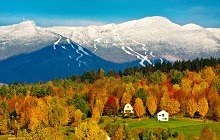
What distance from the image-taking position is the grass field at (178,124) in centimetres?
9646

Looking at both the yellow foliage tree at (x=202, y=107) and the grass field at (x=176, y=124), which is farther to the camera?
the yellow foliage tree at (x=202, y=107)

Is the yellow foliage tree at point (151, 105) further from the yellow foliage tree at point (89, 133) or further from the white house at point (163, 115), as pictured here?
the yellow foliage tree at point (89, 133)

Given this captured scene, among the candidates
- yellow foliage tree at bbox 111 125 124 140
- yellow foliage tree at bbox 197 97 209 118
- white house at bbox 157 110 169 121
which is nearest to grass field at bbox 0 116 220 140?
white house at bbox 157 110 169 121

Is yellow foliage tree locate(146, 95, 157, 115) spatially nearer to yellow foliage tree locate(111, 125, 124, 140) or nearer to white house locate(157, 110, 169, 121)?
white house locate(157, 110, 169, 121)

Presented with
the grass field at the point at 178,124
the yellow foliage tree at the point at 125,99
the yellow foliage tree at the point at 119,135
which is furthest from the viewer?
the yellow foliage tree at the point at 125,99

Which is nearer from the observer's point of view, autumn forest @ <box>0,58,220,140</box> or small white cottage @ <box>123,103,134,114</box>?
autumn forest @ <box>0,58,220,140</box>

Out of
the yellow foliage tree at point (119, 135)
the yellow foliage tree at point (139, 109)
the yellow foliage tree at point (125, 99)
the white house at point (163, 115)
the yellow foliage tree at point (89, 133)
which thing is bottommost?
the yellow foliage tree at point (119, 135)

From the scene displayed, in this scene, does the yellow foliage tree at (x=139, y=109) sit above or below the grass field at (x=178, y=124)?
above

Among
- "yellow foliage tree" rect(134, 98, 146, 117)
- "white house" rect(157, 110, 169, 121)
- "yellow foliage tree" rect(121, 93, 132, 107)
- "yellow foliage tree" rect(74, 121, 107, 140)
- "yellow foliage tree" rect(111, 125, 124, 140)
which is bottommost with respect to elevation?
"yellow foliage tree" rect(111, 125, 124, 140)

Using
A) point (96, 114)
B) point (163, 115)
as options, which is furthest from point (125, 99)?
point (96, 114)

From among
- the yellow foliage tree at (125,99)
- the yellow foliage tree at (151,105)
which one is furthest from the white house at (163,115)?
the yellow foliage tree at (125,99)

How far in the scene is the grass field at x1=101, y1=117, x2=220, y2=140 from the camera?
96456 mm

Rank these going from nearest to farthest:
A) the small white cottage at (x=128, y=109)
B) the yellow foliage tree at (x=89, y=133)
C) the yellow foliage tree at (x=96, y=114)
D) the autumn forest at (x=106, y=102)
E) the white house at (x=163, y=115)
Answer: the yellow foliage tree at (x=89, y=133) < the autumn forest at (x=106, y=102) < the yellow foliage tree at (x=96, y=114) < the white house at (x=163, y=115) < the small white cottage at (x=128, y=109)

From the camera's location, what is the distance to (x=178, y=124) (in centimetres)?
10644
